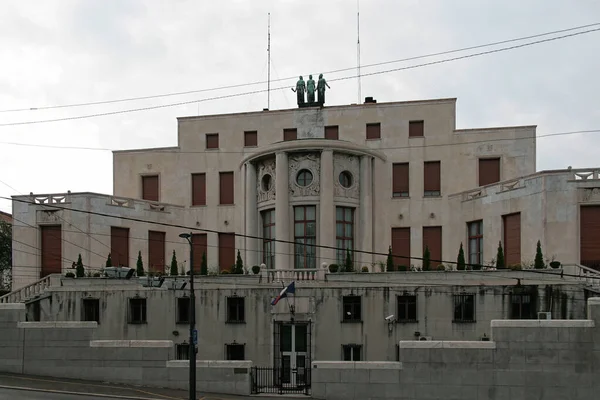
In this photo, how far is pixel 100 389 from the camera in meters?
35.7

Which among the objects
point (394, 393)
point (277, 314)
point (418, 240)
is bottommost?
point (394, 393)

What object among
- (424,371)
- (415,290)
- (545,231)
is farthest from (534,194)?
(424,371)

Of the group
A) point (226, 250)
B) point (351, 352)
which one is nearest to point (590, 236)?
point (351, 352)

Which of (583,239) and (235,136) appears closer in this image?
(583,239)

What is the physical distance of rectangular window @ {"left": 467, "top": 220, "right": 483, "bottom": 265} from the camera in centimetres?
4800

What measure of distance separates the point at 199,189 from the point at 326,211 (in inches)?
472

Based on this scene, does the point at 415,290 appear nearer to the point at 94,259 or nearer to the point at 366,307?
the point at 366,307

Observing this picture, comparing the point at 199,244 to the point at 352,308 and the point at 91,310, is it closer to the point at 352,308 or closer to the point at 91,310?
the point at 91,310

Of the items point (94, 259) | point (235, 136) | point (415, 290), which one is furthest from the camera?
point (235, 136)

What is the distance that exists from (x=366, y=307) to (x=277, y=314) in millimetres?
4454

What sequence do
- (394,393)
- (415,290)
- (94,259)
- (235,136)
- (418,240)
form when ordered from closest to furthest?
(394,393)
(415,290)
(94,259)
(418,240)
(235,136)

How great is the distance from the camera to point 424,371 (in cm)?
3481

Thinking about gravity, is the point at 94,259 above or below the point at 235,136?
below

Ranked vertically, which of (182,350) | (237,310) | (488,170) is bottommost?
(182,350)
